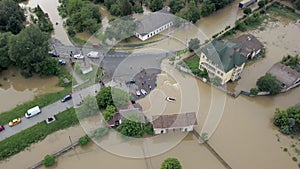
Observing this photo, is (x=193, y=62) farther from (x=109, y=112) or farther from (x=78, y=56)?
(x=78, y=56)

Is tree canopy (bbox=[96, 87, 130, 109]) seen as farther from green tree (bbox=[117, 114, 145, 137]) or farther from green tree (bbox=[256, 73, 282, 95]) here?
green tree (bbox=[256, 73, 282, 95])

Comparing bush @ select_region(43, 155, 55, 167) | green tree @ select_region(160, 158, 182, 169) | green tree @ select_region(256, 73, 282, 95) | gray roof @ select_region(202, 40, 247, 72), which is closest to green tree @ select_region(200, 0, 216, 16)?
gray roof @ select_region(202, 40, 247, 72)

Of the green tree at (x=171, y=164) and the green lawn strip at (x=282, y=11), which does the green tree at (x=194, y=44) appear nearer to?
the green lawn strip at (x=282, y=11)

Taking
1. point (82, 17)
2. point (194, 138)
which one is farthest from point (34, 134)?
point (82, 17)

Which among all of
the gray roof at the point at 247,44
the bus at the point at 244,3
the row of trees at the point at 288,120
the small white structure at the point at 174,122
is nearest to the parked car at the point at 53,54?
the small white structure at the point at 174,122

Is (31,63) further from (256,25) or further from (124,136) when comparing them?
(256,25)
